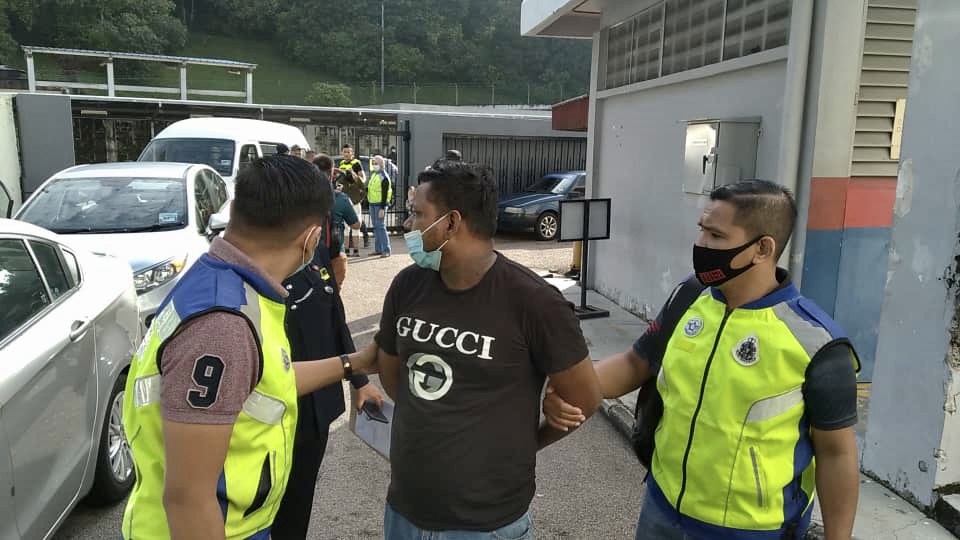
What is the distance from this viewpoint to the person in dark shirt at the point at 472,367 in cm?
188

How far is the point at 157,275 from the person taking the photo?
5.95m

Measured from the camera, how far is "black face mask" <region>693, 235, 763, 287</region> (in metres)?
2.04

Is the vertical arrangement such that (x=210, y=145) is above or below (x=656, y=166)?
above

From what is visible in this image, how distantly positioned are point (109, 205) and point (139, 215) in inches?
13.8

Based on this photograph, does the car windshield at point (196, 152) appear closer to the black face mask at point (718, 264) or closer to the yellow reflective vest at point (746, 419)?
the black face mask at point (718, 264)

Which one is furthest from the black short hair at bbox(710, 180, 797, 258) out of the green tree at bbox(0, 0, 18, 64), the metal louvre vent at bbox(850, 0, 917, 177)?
the green tree at bbox(0, 0, 18, 64)

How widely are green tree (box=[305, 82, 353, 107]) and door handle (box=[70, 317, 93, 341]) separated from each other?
156ft

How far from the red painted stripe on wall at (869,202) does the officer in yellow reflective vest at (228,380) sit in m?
4.56

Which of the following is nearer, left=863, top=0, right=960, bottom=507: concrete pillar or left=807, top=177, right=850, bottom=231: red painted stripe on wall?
left=863, top=0, right=960, bottom=507: concrete pillar

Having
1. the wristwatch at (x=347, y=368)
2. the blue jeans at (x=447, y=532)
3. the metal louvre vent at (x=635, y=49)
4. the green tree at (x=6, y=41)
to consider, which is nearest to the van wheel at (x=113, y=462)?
the wristwatch at (x=347, y=368)

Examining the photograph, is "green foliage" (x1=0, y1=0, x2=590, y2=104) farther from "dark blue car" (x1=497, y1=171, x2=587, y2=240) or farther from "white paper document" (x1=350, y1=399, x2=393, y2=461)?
"white paper document" (x1=350, y1=399, x2=393, y2=461)

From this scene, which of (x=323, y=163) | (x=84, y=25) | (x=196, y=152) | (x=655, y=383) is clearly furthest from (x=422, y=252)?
(x=84, y=25)

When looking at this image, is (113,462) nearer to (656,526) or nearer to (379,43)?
(656,526)

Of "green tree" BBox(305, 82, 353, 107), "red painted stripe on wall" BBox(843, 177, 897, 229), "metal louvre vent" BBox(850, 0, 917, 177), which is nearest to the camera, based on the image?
"metal louvre vent" BBox(850, 0, 917, 177)
